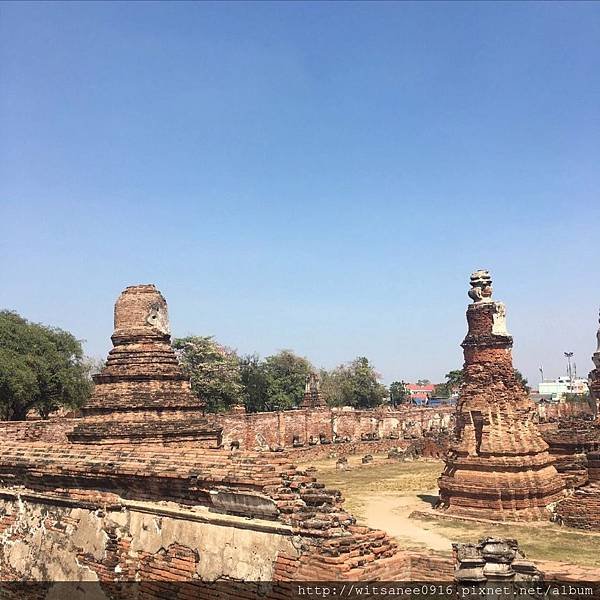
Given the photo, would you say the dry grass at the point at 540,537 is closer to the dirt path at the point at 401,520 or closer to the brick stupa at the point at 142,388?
the dirt path at the point at 401,520

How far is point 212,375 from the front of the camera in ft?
142

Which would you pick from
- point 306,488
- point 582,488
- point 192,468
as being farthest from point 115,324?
point 582,488

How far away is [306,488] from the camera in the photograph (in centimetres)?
773

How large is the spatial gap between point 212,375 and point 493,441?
2782cm

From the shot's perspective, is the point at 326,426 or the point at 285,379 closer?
the point at 326,426

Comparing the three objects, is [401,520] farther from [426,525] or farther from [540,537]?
[540,537]

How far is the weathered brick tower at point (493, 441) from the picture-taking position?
54.5 ft

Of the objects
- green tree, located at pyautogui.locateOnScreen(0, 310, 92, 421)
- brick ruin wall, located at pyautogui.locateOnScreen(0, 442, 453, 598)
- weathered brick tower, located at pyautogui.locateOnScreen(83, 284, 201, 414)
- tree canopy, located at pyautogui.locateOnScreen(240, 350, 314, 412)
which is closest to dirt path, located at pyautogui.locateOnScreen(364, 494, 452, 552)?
weathered brick tower, located at pyautogui.locateOnScreen(83, 284, 201, 414)

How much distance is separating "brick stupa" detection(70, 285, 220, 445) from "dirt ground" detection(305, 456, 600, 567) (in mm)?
4994

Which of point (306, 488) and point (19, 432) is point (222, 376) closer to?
point (19, 432)

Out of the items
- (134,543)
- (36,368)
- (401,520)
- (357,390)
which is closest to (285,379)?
(357,390)

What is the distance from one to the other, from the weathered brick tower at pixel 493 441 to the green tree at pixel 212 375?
25819mm

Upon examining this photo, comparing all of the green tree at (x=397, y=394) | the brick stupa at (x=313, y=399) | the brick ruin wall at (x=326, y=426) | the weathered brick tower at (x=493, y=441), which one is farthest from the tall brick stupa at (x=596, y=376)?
the green tree at (x=397, y=394)

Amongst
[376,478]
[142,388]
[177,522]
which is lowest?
[376,478]
